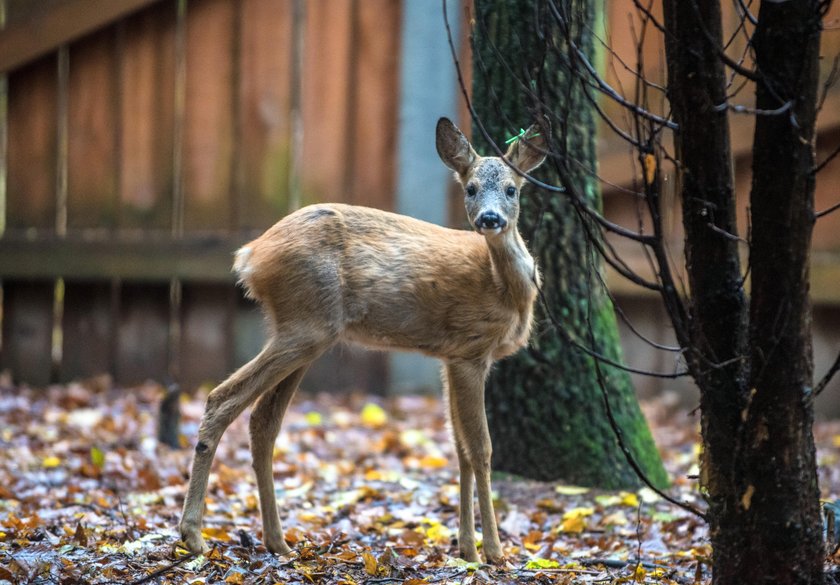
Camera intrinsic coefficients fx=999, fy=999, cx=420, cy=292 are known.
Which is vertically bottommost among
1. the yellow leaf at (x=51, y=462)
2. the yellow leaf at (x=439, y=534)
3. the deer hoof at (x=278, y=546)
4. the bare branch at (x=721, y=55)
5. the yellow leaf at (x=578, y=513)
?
the yellow leaf at (x=439, y=534)

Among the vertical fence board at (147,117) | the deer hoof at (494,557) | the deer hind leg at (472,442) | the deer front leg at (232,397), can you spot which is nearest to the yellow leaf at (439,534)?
the deer hind leg at (472,442)

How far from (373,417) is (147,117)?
3.30 meters

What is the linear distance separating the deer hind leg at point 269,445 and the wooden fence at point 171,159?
391 centimetres

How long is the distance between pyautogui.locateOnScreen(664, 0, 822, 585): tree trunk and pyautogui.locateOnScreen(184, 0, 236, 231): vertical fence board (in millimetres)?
5903

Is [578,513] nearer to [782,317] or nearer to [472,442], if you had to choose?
[472,442]

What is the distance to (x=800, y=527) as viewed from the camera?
10.6ft

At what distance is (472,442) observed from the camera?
4562 mm

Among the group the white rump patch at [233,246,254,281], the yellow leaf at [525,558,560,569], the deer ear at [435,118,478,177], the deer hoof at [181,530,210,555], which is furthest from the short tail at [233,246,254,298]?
the yellow leaf at [525,558,560,569]

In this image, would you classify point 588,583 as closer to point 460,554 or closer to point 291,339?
point 460,554

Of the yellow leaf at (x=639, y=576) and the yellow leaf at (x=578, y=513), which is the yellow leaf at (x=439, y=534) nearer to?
the yellow leaf at (x=578, y=513)

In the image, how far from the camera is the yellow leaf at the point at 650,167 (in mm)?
3178

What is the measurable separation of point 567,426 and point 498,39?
220cm

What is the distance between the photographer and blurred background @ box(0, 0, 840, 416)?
8430 mm

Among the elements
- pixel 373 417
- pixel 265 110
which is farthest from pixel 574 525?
pixel 265 110
